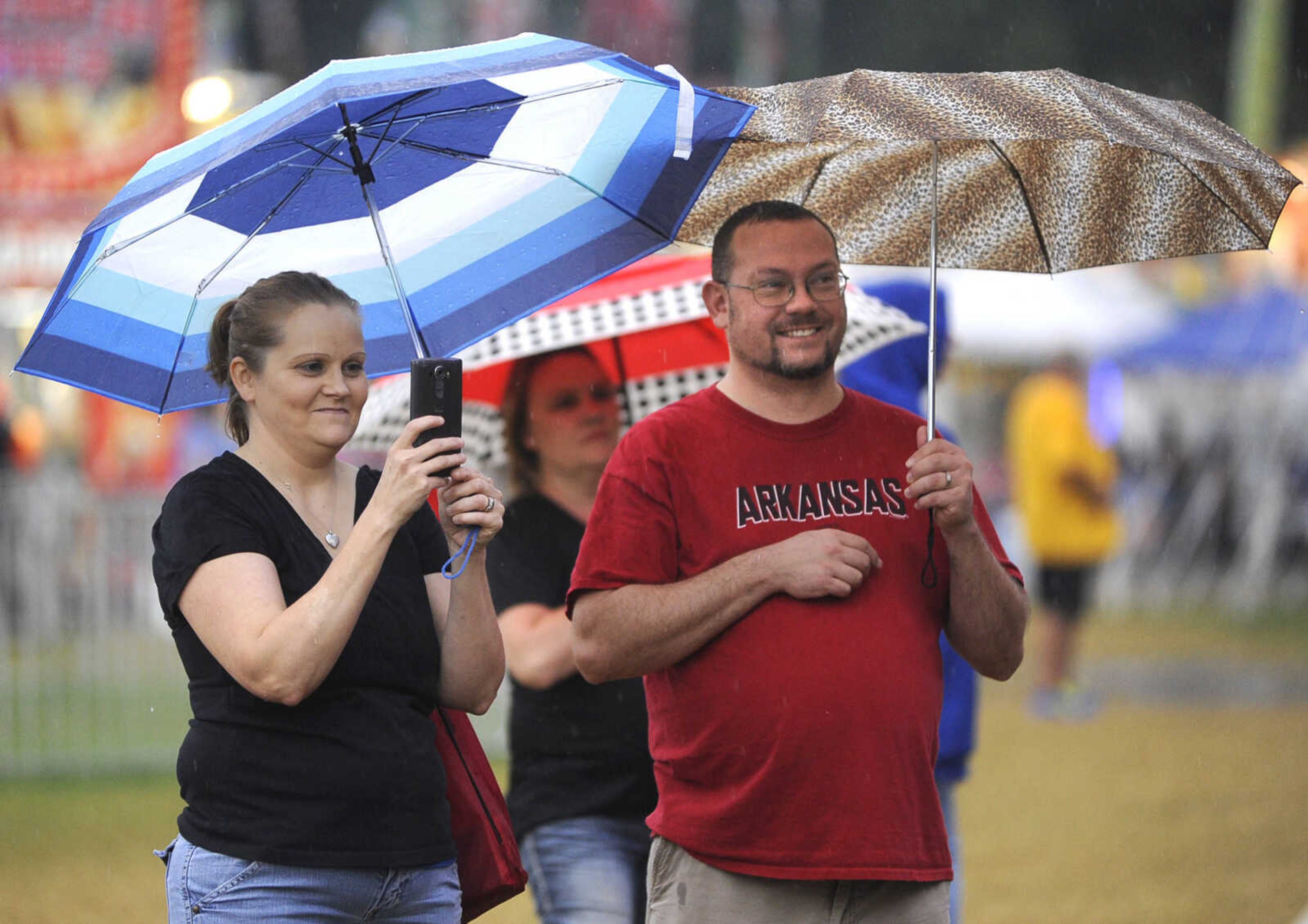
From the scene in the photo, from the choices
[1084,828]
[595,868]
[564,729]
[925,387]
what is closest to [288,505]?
[564,729]

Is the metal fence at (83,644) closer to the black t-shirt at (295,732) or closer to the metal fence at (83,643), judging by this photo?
the metal fence at (83,643)

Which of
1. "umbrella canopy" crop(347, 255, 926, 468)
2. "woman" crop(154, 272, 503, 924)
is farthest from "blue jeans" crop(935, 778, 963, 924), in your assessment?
"woman" crop(154, 272, 503, 924)

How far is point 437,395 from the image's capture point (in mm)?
2916

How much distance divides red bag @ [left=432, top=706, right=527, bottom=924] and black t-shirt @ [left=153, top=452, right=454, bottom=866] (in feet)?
0.36

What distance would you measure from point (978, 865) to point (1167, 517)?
41.4ft

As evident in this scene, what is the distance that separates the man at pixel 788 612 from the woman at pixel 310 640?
0.35 metres

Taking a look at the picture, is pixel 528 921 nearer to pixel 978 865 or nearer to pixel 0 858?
pixel 978 865

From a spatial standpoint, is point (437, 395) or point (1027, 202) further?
point (1027, 202)

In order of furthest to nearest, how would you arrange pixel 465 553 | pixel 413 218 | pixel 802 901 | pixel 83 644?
1. pixel 83 644
2. pixel 413 218
3. pixel 802 901
4. pixel 465 553

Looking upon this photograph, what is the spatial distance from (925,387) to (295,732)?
2.52m

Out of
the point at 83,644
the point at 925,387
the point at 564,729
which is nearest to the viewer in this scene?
the point at 564,729

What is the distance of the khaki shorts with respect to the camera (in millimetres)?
3078

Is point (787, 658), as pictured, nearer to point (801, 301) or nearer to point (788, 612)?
point (788, 612)

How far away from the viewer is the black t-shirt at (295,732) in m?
2.85
